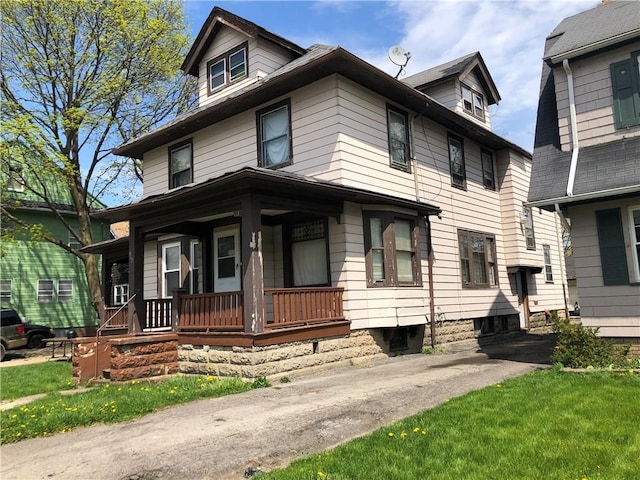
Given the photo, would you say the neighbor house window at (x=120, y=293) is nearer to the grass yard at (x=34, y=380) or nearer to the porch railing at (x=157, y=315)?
the grass yard at (x=34, y=380)

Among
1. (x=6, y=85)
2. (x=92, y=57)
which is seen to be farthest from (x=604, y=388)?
(x=6, y=85)

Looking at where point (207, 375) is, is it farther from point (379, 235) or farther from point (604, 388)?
point (604, 388)

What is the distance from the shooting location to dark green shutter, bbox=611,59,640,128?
9.64 metres

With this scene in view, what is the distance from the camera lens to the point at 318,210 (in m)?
10.5

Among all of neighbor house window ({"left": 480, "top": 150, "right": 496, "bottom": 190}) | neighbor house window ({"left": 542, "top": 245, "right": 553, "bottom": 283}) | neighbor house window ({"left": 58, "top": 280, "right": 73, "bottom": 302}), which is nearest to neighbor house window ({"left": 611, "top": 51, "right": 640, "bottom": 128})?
neighbor house window ({"left": 480, "top": 150, "right": 496, "bottom": 190})

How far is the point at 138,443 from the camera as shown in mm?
5625

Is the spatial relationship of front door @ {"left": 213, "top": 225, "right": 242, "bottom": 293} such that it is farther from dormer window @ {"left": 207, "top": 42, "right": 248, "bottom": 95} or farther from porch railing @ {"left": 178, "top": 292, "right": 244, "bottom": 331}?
dormer window @ {"left": 207, "top": 42, "right": 248, "bottom": 95}

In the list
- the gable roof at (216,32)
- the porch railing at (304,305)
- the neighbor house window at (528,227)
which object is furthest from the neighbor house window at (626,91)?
the neighbor house window at (528,227)

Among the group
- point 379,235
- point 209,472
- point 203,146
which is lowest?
point 209,472

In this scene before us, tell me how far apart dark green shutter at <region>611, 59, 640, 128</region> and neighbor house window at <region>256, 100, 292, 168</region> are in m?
6.93

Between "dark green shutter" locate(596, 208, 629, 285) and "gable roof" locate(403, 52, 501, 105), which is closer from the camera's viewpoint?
"dark green shutter" locate(596, 208, 629, 285)

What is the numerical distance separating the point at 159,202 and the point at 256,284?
3278 mm

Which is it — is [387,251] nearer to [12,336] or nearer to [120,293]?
[120,293]

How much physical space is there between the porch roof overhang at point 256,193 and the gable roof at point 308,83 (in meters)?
2.56
